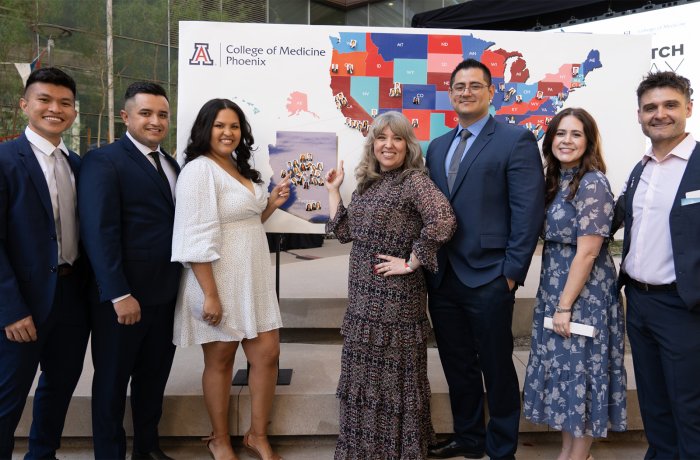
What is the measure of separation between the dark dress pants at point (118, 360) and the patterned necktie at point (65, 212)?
26 centimetres

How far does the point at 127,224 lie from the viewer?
1.98 m

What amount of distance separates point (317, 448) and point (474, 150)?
1723 millimetres

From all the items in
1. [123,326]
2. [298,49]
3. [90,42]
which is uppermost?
[90,42]

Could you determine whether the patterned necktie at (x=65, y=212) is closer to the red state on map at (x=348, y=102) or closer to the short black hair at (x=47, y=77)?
the short black hair at (x=47, y=77)

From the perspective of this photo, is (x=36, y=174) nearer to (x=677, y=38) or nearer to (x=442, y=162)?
(x=442, y=162)

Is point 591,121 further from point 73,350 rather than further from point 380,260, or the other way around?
point 73,350

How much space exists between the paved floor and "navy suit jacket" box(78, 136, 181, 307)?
0.93 meters

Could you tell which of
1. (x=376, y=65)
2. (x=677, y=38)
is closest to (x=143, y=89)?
(x=376, y=65)

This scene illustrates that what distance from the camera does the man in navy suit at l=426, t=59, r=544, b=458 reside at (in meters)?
2.05

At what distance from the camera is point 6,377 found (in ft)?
5.96

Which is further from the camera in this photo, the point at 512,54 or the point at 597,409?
the point at 512,54

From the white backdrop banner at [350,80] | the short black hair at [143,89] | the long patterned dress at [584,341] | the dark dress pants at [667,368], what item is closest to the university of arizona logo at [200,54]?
the white backdrop banner at [350,80]

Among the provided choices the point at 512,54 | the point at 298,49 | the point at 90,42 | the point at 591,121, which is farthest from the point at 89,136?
the point at 591,121

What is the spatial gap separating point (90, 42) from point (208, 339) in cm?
985
